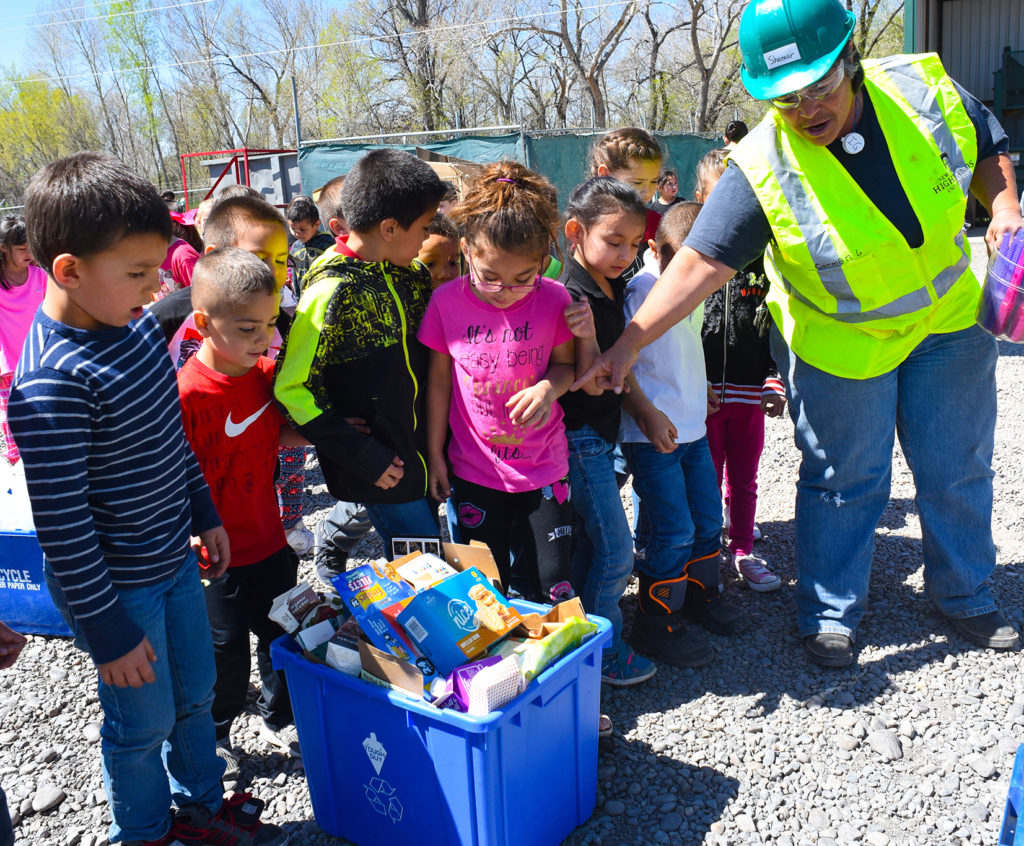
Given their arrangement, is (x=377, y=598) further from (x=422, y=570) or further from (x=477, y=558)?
(x=477, y=558)

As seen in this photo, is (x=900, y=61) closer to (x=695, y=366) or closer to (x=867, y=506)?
(x=695, y=366)

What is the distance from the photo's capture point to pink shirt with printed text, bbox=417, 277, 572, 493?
2398 mm

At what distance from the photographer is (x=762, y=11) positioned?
2268 millimetres

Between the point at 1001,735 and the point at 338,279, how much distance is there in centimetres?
236

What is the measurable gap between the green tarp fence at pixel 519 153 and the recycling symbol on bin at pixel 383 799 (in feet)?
28.3

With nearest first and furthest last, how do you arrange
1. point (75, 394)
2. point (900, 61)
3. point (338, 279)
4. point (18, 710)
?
point (75, 394)
point (338, 279)
point (900, 61)
point (18, 710)

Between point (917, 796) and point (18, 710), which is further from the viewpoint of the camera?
point (18, 710)

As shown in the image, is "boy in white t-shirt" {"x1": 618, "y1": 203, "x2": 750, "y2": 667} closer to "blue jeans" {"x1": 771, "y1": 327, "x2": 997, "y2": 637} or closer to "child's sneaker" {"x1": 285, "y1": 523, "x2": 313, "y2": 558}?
"blue jeans" {"x1": 771, "y1": 327, "x2": 997, "y2": 637}

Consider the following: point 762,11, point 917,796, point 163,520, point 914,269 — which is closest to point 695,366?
point 914,269

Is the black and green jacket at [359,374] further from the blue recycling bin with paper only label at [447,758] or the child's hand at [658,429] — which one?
the child's hand at [658,429]

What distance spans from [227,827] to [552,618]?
987 mm

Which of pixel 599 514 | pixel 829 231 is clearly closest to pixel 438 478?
pixel 599 514

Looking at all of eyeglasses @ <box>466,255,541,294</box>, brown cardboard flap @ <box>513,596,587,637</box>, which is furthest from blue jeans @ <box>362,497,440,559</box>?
eyeglasses @ <box>466,255,541,294</box>

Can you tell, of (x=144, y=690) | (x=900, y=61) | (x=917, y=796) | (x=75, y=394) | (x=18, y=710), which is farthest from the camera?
(x=18, y=710)
